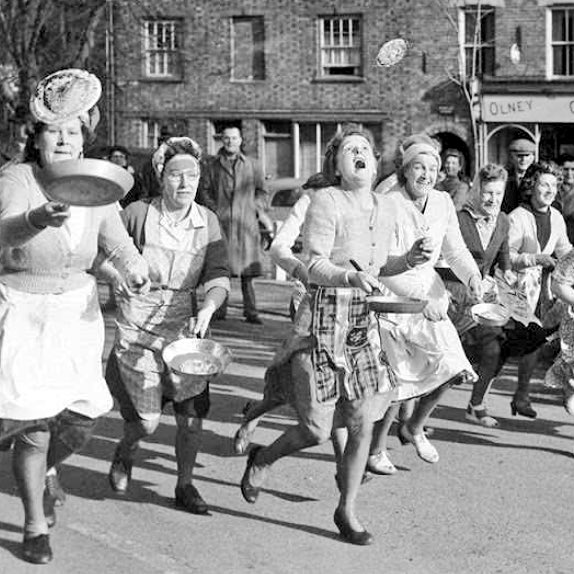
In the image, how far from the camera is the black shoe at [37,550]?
559cm

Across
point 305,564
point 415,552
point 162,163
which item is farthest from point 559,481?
point 162,163

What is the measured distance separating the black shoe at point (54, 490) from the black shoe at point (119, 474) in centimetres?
29

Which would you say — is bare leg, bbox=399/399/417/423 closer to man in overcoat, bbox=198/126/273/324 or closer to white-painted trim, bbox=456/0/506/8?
man in overcoat, bbox=198/126/273/324

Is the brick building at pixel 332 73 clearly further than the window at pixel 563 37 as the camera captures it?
Yes

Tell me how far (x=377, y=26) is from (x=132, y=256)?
25.7 metres

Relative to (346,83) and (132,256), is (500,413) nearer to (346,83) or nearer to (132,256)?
(132,256)

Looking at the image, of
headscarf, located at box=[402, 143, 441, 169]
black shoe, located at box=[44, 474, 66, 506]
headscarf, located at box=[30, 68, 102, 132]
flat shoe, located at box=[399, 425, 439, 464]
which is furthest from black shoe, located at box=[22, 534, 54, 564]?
headscarf, located at box=[402, 143, 441, 169]

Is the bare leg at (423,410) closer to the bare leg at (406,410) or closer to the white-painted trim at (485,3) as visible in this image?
the bare leg at (406,410)

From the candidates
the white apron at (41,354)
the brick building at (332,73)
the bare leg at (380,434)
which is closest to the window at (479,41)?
the brick building at (332,73)

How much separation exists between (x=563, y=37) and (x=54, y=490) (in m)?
25.9

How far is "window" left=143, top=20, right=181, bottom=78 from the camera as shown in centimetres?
3231

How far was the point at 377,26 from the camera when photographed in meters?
30.7

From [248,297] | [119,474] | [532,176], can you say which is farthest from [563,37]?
[119,474]

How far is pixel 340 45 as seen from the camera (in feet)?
103
